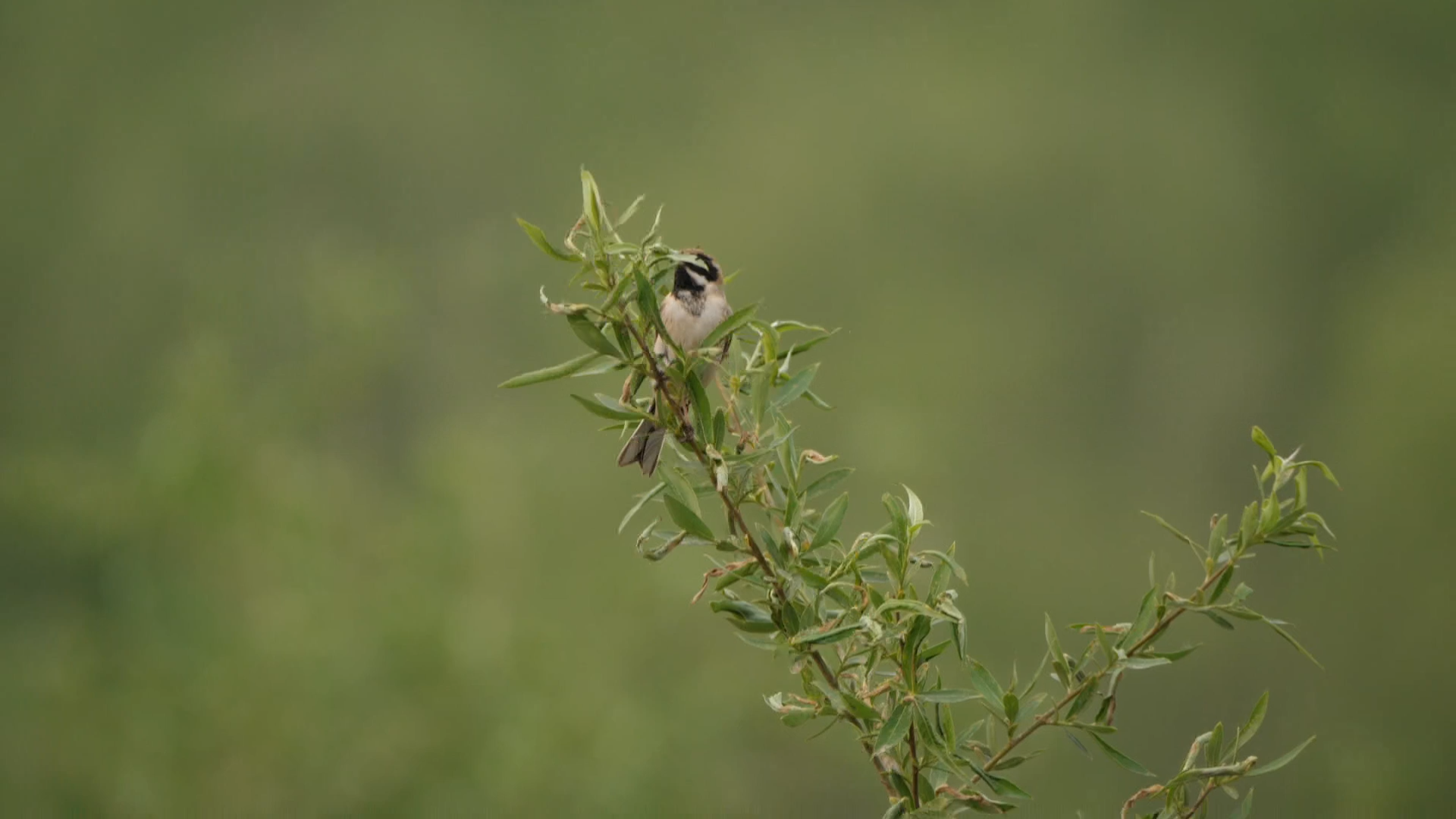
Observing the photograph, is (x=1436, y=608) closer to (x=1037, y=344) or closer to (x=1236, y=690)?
(x=1236, y=690)

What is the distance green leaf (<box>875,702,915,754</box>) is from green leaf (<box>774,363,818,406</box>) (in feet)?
1.05

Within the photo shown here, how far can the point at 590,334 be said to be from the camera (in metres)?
1.12

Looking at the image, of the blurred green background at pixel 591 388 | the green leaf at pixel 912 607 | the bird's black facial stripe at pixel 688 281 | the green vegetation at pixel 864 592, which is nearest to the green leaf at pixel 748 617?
the green vegetation at pixel 864 592

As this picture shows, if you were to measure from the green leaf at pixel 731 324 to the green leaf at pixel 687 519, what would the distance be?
18 cm

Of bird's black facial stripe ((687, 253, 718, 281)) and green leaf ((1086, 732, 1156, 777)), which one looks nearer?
green leaf ((1086, 732, 1156, 777))

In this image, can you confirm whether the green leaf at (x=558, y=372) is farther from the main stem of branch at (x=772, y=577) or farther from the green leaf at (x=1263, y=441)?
the green leaf at (x=1263, y=441)

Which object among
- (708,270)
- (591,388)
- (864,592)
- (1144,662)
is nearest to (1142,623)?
(1144,662)

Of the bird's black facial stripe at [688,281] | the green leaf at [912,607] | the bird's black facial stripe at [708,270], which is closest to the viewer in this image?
the green leaf at [912,607]

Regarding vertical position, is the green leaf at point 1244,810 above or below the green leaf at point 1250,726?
below

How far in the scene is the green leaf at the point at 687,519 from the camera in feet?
3.85

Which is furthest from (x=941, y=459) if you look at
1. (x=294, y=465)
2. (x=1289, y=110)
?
(x=1289, y=110)

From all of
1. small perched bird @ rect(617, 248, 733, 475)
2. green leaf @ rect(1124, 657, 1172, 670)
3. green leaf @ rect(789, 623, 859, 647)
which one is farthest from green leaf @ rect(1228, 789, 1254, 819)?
small perched bird @ rect(617, 248, 733, 475)

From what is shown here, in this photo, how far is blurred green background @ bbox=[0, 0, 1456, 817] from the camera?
18.6 ft

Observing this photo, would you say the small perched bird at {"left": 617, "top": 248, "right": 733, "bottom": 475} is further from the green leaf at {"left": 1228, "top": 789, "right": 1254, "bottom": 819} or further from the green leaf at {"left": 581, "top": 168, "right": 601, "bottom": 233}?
the green leaf at {"left": 1228, "top": 789, "right": 1254, "bottom": 819}
